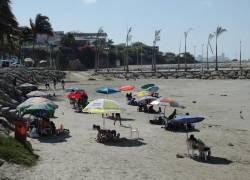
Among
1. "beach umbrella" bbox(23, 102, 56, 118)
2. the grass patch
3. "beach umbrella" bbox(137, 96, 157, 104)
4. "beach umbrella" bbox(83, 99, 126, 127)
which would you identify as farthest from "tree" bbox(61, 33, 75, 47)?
the grass patch

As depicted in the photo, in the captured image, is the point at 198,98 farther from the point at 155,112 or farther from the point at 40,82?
the point at 40,82

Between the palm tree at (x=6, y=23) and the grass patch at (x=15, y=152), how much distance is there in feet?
67.1

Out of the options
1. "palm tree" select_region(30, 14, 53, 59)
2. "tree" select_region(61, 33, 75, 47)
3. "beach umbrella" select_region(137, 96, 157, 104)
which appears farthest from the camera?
"tree" select_region(61, 33, 75, 47)

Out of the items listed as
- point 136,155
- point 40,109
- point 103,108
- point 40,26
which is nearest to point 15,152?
point 136,155

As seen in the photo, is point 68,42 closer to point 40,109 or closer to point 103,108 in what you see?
point 40,109

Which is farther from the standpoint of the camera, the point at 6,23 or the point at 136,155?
the point at 6,23

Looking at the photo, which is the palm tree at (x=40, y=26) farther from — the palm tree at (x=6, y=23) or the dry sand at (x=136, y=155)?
the dry sand at (x=136, y=155)

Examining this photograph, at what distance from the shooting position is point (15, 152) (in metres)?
14.6

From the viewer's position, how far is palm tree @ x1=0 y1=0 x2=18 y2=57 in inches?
1374

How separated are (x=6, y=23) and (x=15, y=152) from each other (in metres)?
22.7

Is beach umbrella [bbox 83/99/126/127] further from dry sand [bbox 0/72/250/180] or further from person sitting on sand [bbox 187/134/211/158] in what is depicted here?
person sitting on sand [bbox 187/134/211/158]

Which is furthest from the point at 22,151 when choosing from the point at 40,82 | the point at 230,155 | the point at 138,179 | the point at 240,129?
the point at 40,82

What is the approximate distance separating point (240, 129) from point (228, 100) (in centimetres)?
1782

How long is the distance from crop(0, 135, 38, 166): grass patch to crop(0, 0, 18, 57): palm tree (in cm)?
2046
